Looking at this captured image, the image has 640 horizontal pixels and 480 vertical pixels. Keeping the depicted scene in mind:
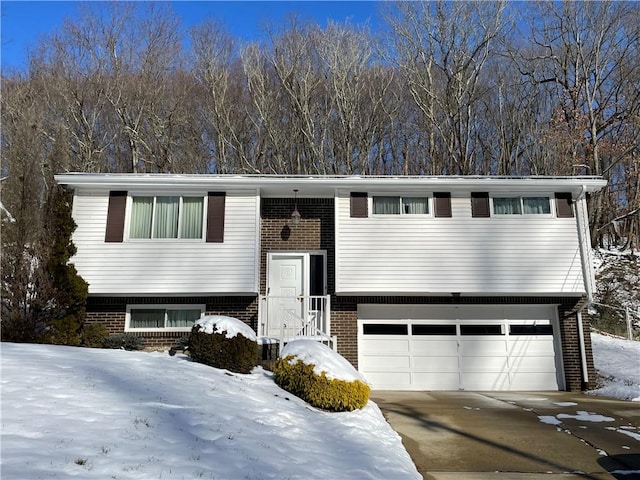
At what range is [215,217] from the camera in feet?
38.2

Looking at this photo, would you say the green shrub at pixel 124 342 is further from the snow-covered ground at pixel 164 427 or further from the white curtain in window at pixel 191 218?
the snow-covered ground at pixel 164 427

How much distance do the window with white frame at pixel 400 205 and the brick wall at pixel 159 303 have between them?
4.04 m

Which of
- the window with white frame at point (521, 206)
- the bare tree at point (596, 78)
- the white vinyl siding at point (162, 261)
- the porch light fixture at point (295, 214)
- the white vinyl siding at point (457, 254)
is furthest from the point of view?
the bare tree at point (596, 78)

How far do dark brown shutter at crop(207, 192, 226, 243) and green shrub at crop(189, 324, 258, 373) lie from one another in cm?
375

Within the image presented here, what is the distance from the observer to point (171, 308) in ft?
38.0

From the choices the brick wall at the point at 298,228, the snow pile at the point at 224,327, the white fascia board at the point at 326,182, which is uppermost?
the white fascia board at the point at 326,182

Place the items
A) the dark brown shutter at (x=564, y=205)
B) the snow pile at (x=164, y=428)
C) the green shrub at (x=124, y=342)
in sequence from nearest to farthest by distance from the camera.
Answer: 1. the snow pile at (x=164, y=428)
2. the green shrub at (x=124, y=342)
3. the dark brown shutter at (x=564, y=205)

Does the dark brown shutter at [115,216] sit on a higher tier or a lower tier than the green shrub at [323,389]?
higher

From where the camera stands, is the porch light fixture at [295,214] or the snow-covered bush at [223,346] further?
the porch light fixture at [295,214]

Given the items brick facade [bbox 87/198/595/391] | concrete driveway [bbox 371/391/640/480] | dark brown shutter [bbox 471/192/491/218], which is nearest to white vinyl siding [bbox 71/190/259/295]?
brick facade [bbox 87/198/595/391]

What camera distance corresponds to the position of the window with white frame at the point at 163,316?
11492 millimetres

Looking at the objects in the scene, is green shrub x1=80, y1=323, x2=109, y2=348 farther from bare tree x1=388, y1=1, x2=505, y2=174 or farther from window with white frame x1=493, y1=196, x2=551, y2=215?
bare tree x1=388, y1=1, x2=505, y2=174

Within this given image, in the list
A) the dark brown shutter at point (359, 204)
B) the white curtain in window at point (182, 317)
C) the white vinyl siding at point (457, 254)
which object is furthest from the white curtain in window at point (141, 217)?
the dark brown shutter at point (359, 204)

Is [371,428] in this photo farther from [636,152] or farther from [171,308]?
[636,152]
